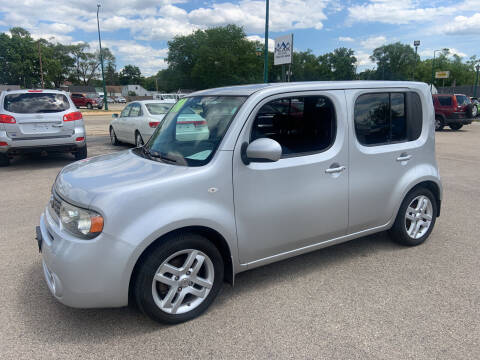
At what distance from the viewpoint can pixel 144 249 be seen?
2.59 meters

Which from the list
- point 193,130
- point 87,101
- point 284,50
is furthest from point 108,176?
point 87,101

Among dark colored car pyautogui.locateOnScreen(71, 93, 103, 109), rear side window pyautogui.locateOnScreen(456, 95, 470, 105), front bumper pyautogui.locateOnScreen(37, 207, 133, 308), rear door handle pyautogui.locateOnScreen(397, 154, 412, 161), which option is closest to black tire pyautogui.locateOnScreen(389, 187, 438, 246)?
rear door handle pyautogui.locateOnScreen(397, 154, 412, 161)

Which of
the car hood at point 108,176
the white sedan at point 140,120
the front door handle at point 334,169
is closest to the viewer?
the car hood at point 108,176

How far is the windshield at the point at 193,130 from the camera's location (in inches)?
119

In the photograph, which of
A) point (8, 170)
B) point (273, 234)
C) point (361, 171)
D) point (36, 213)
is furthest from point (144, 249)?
point (8, 170)

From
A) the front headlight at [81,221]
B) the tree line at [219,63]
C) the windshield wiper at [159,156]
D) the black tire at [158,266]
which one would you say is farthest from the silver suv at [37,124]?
the tree line at [219,63]

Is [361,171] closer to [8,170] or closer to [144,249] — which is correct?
[144,249]

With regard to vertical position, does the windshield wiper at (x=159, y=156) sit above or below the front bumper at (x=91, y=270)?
above

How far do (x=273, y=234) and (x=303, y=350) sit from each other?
3.07ft

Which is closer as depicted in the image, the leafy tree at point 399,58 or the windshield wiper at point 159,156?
the windshield wiper at point 159,156

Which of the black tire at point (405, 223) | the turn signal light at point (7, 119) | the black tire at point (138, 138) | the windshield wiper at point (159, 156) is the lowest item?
the black tire at point (405, 223)

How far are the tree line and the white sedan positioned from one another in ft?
153

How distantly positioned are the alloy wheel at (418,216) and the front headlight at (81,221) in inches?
126

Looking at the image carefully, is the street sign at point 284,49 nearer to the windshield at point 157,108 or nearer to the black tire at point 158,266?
the windshield at point 157,108
